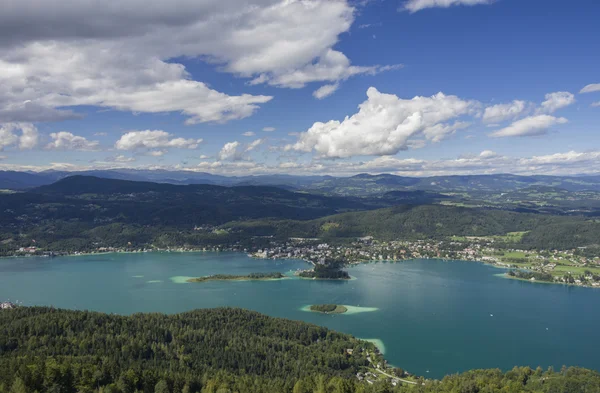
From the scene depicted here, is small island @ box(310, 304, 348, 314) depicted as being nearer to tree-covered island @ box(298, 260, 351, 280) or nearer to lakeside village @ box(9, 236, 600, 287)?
tree-covered island @ box(298, 260, 351, 280)

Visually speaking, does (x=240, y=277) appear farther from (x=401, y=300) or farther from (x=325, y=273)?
(x=401, y=300)

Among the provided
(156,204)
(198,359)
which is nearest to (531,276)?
(198,359)

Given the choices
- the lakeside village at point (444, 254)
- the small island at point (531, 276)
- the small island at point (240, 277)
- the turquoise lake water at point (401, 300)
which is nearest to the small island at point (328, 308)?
the turquoise lake water at point (401, 300)

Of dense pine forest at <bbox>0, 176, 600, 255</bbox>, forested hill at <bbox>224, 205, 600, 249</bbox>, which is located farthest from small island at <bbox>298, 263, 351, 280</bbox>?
forested hill at <bbox>224, 205, 600, 249</bbox>

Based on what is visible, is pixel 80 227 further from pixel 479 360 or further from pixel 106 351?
pixel 479 360

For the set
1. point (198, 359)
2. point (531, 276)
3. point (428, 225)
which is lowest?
point (531, 276)

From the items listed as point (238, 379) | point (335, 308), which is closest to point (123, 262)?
point (335, 308)

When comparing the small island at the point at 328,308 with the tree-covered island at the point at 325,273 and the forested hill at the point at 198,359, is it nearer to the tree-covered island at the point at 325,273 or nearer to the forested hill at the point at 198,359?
the forested hill at the point at 198,359
